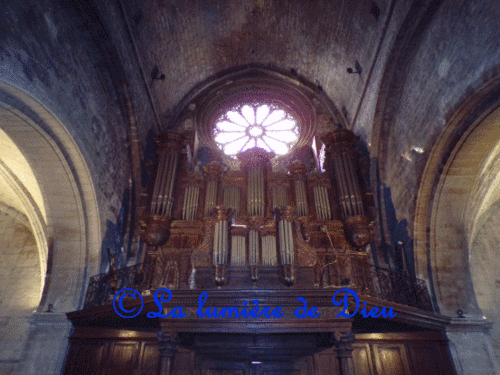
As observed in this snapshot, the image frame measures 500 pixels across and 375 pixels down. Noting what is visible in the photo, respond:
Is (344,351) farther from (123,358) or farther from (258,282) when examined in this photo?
(123,358)

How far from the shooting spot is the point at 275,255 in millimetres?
7551

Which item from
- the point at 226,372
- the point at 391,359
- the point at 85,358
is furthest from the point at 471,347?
the point at 85,358

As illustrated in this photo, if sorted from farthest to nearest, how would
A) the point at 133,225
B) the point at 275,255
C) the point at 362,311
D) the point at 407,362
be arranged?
1. the point at 133,225
2. the point at 275,255
3. the point at 407,362
4. the point at 362,311

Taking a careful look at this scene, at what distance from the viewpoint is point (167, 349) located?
6.08 metres

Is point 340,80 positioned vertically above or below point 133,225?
above

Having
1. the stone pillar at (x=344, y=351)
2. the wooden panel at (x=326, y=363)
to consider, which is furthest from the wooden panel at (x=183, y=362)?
the stone pillar at (x=344, y=351)

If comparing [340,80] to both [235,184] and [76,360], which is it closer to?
[235,184]

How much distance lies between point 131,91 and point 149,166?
218 centimetres

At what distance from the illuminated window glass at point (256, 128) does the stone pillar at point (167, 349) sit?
24.9ft

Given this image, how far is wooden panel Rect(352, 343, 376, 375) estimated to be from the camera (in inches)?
274

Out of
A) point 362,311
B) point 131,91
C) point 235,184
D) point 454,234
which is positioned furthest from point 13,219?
point 454,234

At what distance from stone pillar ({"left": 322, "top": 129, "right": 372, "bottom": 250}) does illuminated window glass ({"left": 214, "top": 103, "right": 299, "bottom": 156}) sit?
2451 millimetres

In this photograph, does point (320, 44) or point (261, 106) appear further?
point (261, 106)

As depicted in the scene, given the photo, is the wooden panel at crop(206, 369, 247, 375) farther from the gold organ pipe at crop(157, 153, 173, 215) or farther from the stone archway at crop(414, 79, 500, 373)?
the stone archway at crop(414, 79, 500, 373)
